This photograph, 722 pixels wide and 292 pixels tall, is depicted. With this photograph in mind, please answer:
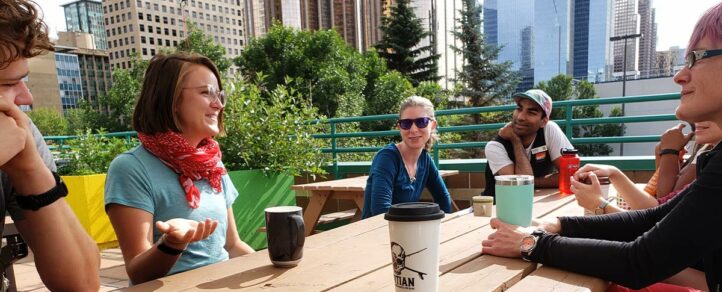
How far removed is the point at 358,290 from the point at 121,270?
3363 mm

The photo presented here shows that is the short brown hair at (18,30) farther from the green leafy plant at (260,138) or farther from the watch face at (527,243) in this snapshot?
the green leafy plant at (260,138)

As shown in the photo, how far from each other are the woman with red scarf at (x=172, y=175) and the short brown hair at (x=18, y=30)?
482mm

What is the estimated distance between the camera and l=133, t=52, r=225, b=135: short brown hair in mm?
1586

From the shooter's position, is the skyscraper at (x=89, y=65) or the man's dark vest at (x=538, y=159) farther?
the skyscraper at (x=89, y=65)

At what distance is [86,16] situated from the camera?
10731 cm

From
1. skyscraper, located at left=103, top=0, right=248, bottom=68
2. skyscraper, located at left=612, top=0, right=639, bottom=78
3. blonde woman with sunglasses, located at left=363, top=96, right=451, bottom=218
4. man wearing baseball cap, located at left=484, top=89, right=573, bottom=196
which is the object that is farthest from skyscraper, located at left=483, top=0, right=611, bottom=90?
blonde woman with sunglasses, located at left=363, top=96, right=451, bottom=218

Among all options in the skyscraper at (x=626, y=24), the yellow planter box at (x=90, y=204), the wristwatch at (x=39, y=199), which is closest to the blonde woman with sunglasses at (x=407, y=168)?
the wristwatch at (x=39, y=199)

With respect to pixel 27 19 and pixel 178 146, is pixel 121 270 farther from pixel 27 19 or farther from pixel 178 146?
pixel 27 19

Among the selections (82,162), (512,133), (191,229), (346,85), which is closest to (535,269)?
(191,229)

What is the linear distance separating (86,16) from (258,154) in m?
127

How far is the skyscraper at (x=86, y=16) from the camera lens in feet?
347

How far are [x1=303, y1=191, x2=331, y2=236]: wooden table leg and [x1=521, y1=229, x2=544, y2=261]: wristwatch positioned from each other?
2663mm

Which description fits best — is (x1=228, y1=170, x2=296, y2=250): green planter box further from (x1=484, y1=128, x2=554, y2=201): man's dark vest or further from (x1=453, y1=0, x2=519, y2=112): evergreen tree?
(x1=453, y1=0, x2=519, y2=112): evergreen tree

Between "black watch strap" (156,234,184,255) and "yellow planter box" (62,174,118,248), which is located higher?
"black watch strap" (156,234,184,255)
